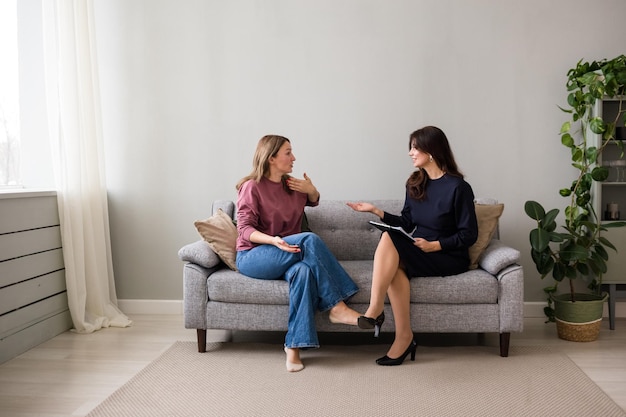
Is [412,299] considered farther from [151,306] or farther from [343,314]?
[151,306]

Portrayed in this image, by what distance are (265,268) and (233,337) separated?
69 centimetres

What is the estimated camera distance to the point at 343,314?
2.88 metres

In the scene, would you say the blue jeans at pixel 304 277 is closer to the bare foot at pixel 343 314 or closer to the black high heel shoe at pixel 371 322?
the bare foot at pixel 343 314

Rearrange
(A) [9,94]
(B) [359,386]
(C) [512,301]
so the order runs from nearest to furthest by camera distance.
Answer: (B) [359,386], (C) [512,301], (A) [9,94]

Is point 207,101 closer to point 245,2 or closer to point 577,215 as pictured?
point 245,2

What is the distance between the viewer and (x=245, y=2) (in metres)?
3.84

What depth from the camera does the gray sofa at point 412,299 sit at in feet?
9.63

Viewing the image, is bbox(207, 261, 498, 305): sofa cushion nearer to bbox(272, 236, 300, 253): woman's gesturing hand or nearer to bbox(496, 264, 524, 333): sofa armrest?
bbox(496, 264, 524, 333): sofa armrest

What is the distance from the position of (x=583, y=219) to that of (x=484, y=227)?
73 cm

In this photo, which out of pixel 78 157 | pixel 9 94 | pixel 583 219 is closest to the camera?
pixel 583 219

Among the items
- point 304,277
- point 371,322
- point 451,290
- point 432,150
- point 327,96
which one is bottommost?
point 371,322

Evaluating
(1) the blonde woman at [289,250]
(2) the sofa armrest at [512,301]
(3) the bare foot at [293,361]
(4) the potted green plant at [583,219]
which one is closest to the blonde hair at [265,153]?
(1) the blonde woman at [289,250]

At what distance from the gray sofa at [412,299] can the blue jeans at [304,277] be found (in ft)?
0.25

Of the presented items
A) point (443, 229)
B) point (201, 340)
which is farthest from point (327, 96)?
point (201, 340)
